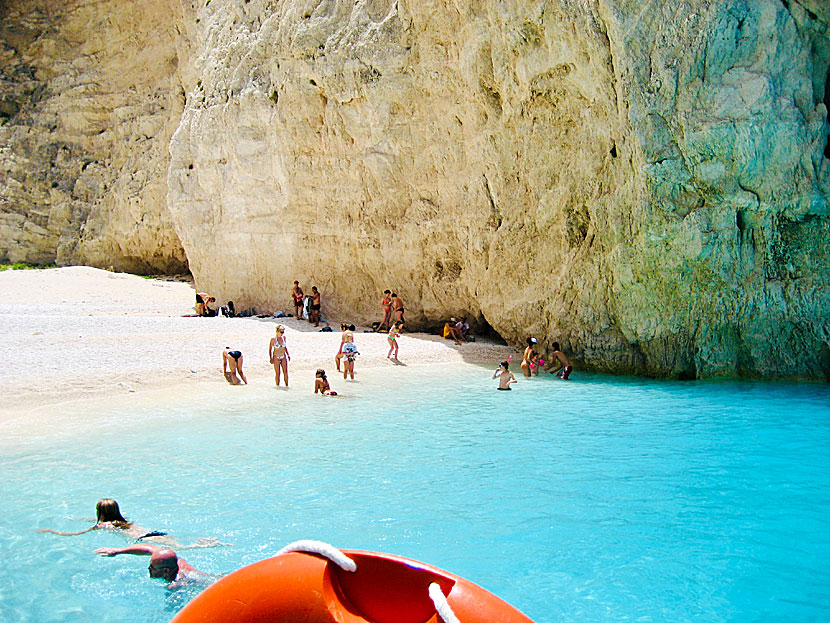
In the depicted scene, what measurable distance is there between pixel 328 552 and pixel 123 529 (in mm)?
3553

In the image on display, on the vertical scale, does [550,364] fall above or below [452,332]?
below

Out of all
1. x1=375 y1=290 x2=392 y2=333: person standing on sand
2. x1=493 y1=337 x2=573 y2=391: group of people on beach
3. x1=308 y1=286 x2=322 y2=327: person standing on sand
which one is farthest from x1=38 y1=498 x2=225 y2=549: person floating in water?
x1=308 y1=286 x2=322 y2=327: person standing on sand

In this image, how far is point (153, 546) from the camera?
498 centimetres

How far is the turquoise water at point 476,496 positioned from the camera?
4441mm

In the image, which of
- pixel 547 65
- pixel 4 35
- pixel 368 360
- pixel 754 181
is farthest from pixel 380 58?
pixel 4 35

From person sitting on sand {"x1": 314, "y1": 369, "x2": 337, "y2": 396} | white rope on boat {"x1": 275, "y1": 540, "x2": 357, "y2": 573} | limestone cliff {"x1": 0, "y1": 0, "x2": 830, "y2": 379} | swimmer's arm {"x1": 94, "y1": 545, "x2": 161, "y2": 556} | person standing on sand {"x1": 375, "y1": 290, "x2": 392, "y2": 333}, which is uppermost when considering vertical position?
limestone cliff {"x1": 0, "y1": 0, "x2": 830, "y2": 379}

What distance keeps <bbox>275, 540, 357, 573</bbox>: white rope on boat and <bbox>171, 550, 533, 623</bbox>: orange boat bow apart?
0.08 feet

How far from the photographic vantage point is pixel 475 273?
16891 millimetres

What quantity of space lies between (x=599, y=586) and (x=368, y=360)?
35.2 ft

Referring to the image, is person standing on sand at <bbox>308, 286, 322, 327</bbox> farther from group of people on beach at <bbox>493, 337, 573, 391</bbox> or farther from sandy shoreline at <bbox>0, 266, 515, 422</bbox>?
group of people on beach at <bbox>493, 337, 573, 391</bbox>

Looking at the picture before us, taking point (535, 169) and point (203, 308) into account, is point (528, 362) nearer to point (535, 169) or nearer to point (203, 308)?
point (535, 169)

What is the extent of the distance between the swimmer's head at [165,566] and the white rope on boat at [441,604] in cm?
286

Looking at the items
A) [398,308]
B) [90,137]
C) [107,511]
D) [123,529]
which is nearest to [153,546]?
[123,529]

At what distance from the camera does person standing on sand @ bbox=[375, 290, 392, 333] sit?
1819 cm
